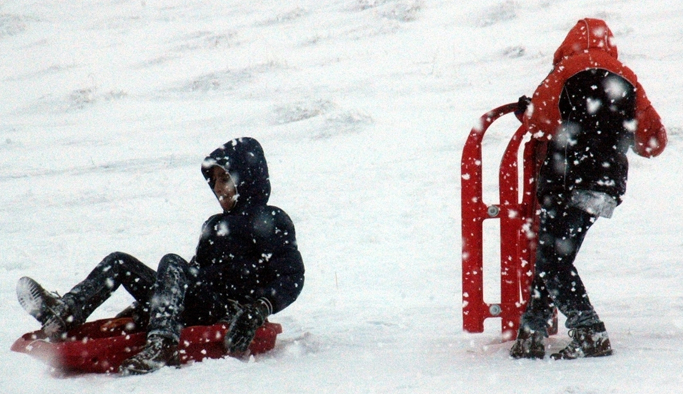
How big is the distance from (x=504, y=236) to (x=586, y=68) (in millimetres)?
1091

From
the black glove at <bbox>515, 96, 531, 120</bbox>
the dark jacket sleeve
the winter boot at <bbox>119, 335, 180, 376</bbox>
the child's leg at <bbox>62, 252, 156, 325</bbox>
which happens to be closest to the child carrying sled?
the black glove at <bbox>515, 96, 531, 120</bbox>

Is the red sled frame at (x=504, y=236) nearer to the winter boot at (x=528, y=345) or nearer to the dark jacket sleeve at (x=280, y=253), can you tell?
the winter boot at (x=528, y=345)

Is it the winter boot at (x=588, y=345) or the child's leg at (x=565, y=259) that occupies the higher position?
the child's leg at (x=565, y=259)

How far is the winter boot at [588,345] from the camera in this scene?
346 cm

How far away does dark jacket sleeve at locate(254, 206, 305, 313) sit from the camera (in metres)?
4.08

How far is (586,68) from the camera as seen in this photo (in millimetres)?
3545

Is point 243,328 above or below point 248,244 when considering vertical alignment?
below

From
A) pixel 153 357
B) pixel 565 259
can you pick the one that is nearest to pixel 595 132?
pixel 565 259

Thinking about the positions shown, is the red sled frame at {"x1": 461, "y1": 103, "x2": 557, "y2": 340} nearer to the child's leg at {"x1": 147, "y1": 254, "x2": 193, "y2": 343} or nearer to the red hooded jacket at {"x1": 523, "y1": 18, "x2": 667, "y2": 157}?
the red hooded jacket at {"x1": 523, "y1": 18, "x2": 667, "y2": 157}

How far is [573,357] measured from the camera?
3447 millimetres

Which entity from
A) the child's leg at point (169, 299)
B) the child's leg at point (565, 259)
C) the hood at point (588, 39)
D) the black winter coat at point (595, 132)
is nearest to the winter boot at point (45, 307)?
the child's leg at point (169, 299)

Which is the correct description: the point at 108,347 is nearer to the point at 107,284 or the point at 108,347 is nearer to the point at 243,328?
the point at 107,284

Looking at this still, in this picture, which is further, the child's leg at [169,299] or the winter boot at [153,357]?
the child's leg at [169,299]

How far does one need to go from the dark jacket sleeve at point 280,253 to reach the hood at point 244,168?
0.14 m
